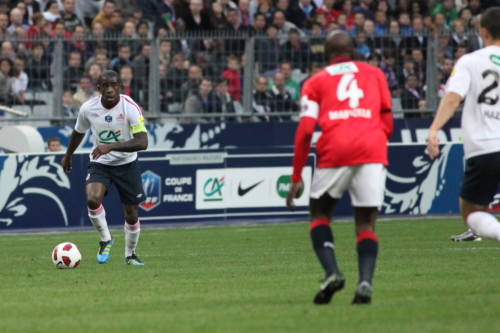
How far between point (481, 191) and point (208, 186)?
10.6 m

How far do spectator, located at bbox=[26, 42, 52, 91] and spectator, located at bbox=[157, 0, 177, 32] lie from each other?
3.02 meters

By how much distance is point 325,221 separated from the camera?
7172 mm

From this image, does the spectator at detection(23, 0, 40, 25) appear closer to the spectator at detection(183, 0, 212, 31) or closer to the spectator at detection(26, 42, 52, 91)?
the spectator at detection(26, 42, 52, 91)

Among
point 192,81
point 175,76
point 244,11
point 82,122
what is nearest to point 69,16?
point 175,76

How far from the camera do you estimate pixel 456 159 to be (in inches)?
740

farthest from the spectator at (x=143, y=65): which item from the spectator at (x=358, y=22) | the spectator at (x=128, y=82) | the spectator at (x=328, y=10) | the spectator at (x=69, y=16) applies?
the spectator at (x=328, y=10)

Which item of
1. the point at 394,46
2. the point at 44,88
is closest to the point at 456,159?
the point at 394,46

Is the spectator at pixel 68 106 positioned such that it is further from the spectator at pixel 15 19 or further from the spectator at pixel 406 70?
the spectator at pixel 406 70

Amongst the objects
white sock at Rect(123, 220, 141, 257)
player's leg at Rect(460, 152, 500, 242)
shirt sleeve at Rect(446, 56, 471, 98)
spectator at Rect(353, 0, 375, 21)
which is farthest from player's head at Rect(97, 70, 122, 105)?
spectator at Rect(353, 0, 375, 21)

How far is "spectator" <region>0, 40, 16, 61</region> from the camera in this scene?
18.0 meters

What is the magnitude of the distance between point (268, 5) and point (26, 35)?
6169mm

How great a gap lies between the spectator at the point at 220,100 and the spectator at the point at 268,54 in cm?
91

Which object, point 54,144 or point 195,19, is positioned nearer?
point 54,144

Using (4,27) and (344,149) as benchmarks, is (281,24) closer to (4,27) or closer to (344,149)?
(4,27)
